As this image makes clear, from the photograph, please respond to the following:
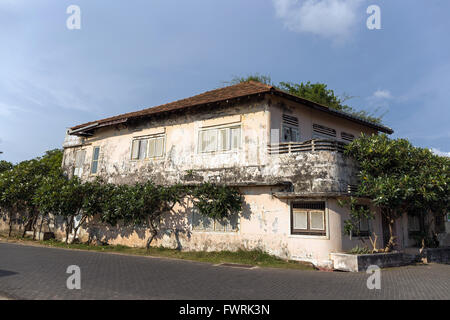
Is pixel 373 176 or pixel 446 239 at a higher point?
pixel 373 176

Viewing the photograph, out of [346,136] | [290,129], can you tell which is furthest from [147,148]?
[346,136]

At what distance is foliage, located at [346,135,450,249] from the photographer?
11117 mm

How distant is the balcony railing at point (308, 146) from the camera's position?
39.5 feet

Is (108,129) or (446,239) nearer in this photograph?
(446,239)

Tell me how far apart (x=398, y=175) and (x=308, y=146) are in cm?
351

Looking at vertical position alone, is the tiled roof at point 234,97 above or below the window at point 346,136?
above

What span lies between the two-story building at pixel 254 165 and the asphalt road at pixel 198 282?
227cm

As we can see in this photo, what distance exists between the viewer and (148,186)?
14.5 m

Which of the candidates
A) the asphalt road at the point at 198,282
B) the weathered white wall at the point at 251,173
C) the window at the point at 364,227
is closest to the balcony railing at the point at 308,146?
the weathered white wall at the point at 251,173

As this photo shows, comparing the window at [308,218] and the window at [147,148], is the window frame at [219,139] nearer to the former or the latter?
the window at [147,148]

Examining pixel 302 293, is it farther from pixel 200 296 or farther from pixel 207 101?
pixel 207 101

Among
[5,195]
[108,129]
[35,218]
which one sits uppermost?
[108,129]

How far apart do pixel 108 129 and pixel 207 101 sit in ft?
24.8

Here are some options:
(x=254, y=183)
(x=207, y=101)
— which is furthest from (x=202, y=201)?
(x=207, y=101)
